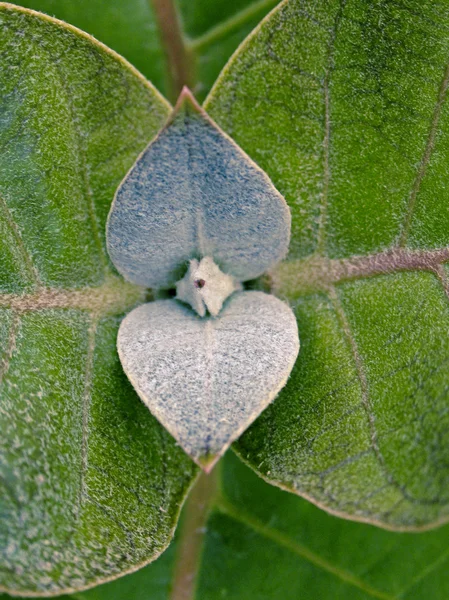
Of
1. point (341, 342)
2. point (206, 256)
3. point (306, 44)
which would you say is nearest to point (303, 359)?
point (341, 342)

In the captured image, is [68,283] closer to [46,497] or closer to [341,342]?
[46,497]

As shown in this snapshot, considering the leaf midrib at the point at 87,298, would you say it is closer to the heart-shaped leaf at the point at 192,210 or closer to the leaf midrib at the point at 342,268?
the heart-shaped leaf at the point at 192,210

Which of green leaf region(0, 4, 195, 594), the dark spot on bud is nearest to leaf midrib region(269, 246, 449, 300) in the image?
the dark spot on bud

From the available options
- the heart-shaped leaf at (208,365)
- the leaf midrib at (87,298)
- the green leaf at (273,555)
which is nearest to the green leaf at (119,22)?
the leaf midrib at (87,298)

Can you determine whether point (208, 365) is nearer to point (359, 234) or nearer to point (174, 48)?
point (359, 234)

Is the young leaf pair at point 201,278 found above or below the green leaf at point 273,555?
above

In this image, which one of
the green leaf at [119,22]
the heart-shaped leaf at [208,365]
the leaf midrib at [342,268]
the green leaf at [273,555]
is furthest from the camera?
the green leaf at [273,555]
